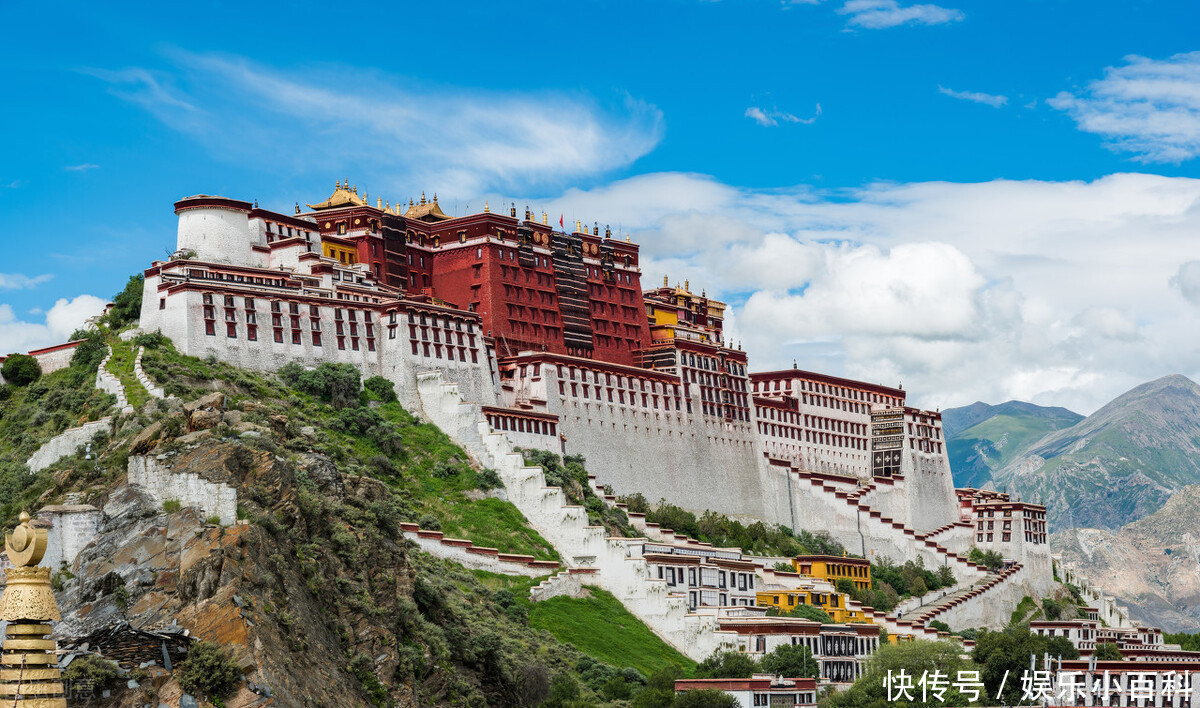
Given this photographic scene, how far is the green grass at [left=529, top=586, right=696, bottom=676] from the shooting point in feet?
249

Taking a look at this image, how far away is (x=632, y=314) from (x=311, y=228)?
27.2m

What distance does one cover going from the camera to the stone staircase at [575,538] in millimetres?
81938

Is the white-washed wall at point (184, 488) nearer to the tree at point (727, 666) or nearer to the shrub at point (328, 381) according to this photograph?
the tree at point (727, 666)

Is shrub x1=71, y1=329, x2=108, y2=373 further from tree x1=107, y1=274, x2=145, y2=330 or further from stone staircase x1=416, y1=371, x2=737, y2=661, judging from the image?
stone staircase x1=416, y1=371, x2=737, y2=661

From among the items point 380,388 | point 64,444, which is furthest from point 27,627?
point 380,388

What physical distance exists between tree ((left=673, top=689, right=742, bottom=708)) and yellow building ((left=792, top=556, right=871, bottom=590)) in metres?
32.0

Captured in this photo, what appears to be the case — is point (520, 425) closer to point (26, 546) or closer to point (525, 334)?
point (525, 334)

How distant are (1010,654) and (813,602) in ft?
39.2

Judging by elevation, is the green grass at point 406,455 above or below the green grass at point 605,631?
above

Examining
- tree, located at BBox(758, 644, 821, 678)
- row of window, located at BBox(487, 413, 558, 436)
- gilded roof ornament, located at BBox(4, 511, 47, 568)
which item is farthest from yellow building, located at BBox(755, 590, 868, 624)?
gilded roof ornament, located at BBox(4, 511, 47, 568)

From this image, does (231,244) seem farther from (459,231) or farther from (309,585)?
(309,585)

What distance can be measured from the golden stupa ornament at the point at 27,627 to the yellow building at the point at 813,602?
217 ft

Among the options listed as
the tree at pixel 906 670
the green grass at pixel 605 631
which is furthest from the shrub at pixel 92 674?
the tree at pixel 906 670

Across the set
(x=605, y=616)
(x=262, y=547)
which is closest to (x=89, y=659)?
(x=262, y=547)
